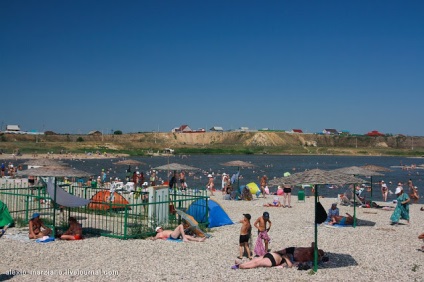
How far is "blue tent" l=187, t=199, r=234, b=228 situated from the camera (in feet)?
53.4

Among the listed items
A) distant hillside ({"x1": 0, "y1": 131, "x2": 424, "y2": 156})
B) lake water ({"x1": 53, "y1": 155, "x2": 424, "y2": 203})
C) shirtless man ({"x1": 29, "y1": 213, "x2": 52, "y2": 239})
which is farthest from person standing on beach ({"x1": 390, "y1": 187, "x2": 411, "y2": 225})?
distant hillside ({"x1": 0, "y1": 131, "x2": 424, "y2": 156})

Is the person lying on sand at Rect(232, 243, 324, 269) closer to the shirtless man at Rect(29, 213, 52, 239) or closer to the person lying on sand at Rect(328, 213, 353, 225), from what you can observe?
the person lying on sand at Rect(328, 213, 353, 225)

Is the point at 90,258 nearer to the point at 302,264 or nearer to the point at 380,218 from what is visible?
the point at 302,264

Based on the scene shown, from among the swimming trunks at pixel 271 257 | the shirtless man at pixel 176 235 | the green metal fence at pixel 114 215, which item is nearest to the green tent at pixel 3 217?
the green metal fence at pixel 114 215

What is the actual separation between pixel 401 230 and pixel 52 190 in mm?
12209

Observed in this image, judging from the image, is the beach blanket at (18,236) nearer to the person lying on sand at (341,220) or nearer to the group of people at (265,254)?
the group of people at (265,254)

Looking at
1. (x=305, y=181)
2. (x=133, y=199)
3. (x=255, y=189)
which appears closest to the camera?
(x=305, y=181)

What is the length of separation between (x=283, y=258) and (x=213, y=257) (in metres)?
1.88

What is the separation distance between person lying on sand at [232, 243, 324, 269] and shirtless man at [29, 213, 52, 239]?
6.39m

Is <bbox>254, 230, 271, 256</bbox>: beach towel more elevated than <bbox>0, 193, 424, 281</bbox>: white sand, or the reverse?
<bbox>254, 230, 271, 256</bbox>: beach towel

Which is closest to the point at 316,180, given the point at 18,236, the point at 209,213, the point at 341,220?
the point at 209,213

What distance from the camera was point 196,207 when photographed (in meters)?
16.3

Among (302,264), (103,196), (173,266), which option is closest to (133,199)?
(103,196)

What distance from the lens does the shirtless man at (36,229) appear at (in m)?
13.5
